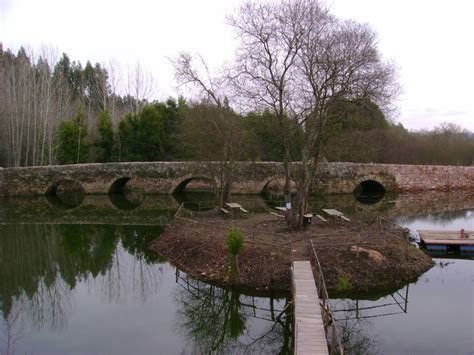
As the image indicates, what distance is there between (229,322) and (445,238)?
10239 mm

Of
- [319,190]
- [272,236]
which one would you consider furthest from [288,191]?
[319,190]

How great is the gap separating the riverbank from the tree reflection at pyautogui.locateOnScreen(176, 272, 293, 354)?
22.0 inches

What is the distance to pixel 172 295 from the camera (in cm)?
1295

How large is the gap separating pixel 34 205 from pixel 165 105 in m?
16.4

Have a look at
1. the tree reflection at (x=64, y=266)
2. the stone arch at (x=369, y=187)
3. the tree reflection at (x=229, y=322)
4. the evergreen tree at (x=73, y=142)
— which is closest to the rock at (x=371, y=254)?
the tree reflection at (x=229, y=322)

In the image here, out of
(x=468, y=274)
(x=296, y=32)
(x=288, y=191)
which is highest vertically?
(x=296, y=32)

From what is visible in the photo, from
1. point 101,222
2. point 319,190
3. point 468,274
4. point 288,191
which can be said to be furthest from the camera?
point 319,190

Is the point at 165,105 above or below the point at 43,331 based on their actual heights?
above

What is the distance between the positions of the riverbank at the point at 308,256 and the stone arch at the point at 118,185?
20.9 meters

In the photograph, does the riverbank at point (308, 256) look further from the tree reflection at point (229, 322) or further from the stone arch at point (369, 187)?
the stone arch at point (369, 187)

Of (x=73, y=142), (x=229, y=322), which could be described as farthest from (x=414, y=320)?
(x=73, y=142)

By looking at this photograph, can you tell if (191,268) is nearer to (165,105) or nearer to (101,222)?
(101,222)

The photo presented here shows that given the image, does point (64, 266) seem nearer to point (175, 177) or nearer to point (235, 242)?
point (235, 242)

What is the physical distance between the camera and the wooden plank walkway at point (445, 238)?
1683cm
